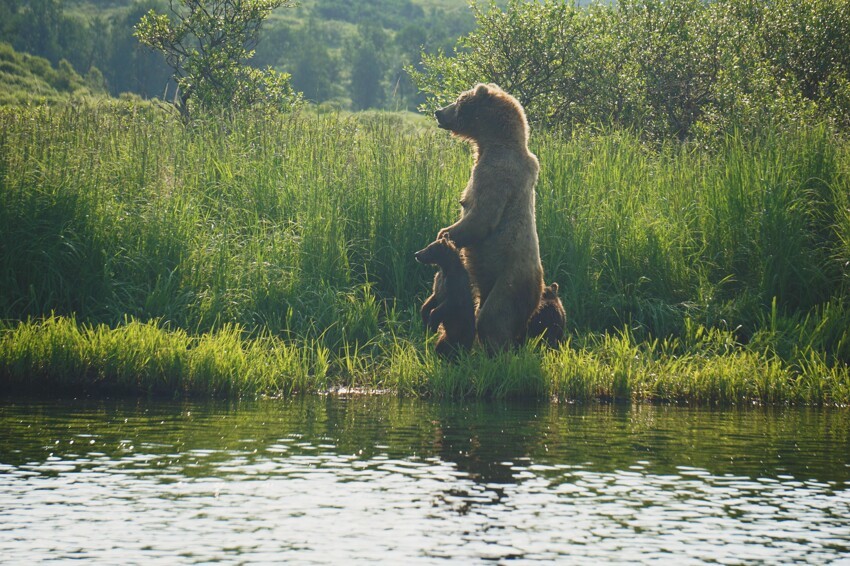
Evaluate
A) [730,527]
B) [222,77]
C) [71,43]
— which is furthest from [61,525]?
[71,43]

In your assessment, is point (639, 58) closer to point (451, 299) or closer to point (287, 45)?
point (451, 299)

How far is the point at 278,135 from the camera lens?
1236 centimetres

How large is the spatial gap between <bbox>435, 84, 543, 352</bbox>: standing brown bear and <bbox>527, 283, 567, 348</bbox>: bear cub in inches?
5.1

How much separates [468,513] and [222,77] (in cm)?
1331

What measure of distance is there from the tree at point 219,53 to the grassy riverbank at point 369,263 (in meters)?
A: 4.25

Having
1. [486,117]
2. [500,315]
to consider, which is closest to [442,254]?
[500,315]

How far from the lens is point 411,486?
16.9 feet

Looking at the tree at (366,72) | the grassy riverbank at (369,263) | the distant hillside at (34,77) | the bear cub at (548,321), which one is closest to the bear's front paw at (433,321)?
the grassy riverbank at (369,263)

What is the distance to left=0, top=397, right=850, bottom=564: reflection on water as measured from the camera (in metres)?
4.24

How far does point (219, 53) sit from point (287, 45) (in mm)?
79375

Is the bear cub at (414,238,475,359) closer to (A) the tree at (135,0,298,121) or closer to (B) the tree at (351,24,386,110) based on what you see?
(A) the tree at (135,0,298,121)

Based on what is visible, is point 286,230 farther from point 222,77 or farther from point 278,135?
A: point 222,77

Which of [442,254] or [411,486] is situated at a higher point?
[442,254]

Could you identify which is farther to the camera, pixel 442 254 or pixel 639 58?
pixel 639 58
